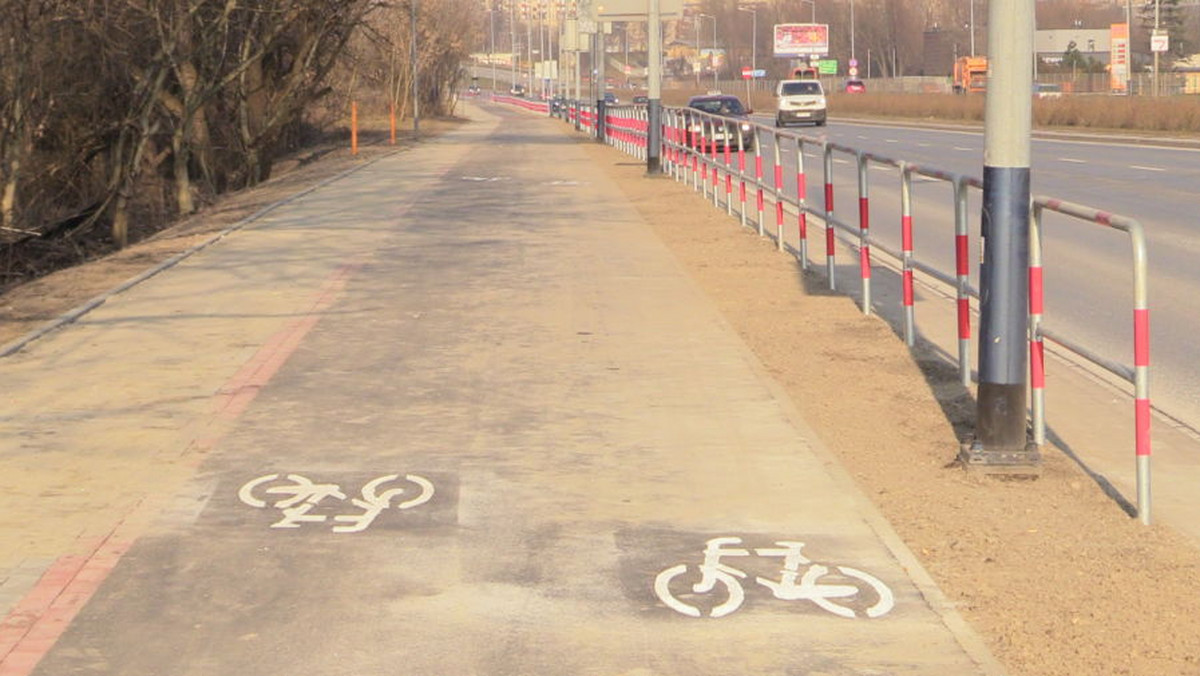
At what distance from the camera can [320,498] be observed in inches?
292

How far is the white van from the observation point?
6253 cm

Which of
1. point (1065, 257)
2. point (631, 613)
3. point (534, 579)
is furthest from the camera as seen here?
point (1065, 257)

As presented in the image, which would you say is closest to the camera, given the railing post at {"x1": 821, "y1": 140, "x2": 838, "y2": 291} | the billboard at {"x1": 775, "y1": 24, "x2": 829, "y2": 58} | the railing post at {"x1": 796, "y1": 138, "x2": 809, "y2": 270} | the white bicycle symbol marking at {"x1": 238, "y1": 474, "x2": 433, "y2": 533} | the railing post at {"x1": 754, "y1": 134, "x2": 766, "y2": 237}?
the white bicycle symbol marking at {"x1": 238, "y1": 474, "x2": 433, "y2": 533}

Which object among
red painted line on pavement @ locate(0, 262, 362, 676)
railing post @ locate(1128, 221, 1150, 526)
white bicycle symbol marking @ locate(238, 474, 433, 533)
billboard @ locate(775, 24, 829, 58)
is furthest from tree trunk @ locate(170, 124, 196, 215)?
billboard @ locate(775, 24, 829, 58)

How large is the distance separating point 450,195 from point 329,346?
14.0 m

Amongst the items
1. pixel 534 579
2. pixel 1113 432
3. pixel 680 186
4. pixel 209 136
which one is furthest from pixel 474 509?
pixel 209 136

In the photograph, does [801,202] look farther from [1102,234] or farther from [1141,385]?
[1141,385]

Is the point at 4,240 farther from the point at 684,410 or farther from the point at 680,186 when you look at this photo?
the point at 684,410

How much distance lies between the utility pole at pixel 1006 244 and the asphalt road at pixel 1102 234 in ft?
6.80

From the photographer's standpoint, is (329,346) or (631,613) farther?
(329,346)

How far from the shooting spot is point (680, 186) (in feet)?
90.7

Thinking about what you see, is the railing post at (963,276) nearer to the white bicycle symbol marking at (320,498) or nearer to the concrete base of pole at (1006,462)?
the concrete base of pole at (1006,462)

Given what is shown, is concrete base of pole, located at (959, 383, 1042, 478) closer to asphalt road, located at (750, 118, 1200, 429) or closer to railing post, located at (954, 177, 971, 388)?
railing post, located at (954, 177, 971, 388)

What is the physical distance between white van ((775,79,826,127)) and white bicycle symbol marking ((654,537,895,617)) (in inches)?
2215
